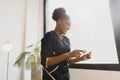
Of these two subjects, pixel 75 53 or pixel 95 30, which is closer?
pixel 75 53

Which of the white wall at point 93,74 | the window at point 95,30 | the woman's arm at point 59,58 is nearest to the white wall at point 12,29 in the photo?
the window at point 95,30

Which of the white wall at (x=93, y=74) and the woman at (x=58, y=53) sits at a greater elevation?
the woman at (x=58, y=53)

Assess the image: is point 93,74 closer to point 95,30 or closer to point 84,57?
point 84,57

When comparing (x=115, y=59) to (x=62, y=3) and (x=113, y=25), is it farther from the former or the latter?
(x=62, y=3)

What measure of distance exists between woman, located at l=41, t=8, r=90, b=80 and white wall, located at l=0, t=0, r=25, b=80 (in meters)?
1.36

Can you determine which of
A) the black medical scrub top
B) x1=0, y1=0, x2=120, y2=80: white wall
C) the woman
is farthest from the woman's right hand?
x1=0, y1=0, x2=120, y2=80: white wall

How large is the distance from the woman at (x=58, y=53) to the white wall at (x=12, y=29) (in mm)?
1361

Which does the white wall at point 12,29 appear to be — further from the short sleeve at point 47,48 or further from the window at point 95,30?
the short sleeve at point 47,48

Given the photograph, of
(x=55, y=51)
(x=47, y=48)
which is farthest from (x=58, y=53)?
(x=47, y=48)

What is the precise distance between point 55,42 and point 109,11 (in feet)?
2.27

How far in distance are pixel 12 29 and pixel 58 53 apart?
1620 mm

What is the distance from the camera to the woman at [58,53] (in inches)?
74.0

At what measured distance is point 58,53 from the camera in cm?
192

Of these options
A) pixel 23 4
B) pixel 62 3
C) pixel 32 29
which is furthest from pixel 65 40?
pixel 23 4
